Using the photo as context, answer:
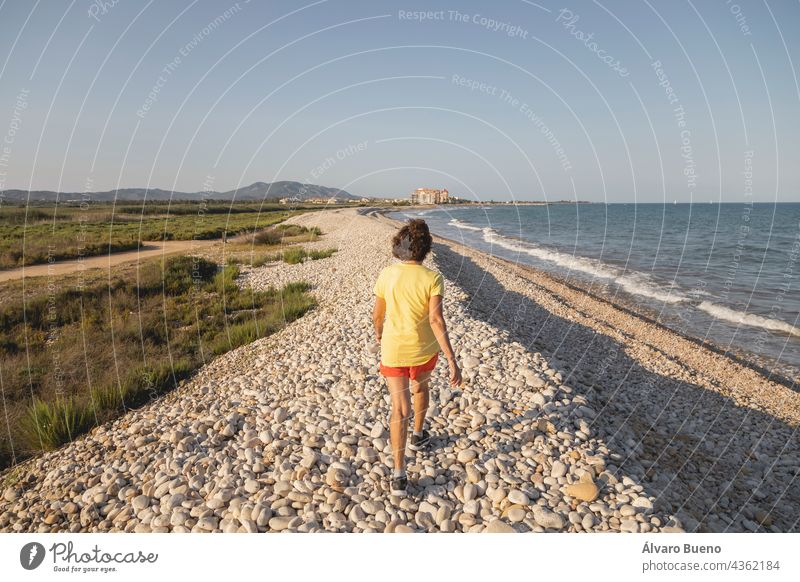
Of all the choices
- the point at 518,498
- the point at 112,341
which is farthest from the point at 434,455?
the point at 112,341

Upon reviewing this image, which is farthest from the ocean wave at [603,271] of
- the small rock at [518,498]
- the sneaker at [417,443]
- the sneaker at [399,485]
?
the sneaker at [399,485]

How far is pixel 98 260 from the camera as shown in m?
25.5

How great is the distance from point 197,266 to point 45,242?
15.6 m

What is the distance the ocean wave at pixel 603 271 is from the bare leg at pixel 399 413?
60.9ft

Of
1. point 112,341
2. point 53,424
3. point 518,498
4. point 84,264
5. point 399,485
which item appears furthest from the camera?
point 84,264

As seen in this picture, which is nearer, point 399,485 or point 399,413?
point 399,413

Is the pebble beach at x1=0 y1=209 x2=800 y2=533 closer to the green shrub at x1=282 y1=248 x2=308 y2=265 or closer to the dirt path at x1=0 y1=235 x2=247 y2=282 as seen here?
the green shrub at x1=282 y1=248 x2=308 y2=265

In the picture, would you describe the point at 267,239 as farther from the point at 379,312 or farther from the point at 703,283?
the point at 379,312

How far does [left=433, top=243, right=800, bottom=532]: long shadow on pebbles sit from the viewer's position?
5168 mm

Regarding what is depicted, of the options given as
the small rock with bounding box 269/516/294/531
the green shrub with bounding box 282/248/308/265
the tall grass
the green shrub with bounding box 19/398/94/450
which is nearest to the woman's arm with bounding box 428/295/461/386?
the small rock with bounding box 269/516/294/531

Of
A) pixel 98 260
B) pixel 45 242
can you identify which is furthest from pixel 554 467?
pixel 45 242

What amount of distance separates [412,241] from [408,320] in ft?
2.39

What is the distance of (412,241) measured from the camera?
12.9ft

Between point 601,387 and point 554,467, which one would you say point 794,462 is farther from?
point 554,467
